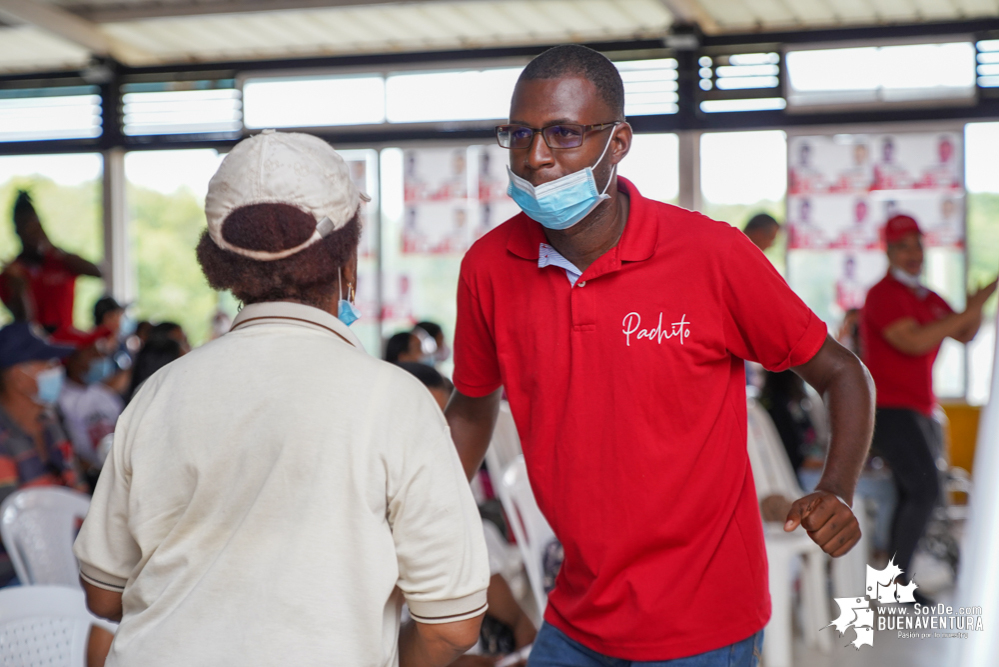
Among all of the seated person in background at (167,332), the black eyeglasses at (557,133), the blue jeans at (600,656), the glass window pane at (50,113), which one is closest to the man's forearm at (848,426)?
the blue jeans at (600,656)

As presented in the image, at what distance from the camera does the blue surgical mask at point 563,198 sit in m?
1.62

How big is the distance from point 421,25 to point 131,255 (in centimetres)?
352

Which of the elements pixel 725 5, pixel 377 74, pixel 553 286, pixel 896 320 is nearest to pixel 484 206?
pixel 377 74

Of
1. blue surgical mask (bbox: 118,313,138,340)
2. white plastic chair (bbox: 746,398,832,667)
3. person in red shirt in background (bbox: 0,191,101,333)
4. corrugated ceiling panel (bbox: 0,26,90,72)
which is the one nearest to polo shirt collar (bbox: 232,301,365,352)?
white plastic chair (bbox: 746,398,832,667)

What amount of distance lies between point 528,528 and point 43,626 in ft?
4.48

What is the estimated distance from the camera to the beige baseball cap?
4.00ft

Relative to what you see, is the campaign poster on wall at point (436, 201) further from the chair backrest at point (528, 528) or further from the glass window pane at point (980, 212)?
the chair backrest at point (528, 528)

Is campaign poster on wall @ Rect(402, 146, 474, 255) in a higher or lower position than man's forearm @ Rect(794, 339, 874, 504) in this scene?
higher

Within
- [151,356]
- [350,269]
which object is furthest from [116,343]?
[350,269]

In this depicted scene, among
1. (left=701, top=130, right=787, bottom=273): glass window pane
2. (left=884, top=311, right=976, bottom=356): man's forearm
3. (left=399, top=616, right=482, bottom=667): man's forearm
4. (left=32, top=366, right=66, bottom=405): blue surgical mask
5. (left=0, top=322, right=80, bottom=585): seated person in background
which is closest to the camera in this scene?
(left=399, top=616, right=482, bottom=667): man's forearm

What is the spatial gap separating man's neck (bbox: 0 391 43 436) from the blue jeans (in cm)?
268

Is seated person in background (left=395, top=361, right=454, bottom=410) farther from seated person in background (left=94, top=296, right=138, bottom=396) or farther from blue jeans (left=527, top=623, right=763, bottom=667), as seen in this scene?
seated person in background (left=94, top=296, right=138, bottom=396)

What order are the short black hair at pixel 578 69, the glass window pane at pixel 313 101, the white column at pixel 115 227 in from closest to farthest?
the short black hair at pixel 578 69 < the glass window pane at pixel 313 101 < the white column at pixel 115 227

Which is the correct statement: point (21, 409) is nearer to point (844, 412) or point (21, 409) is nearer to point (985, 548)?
point (844, 412)
